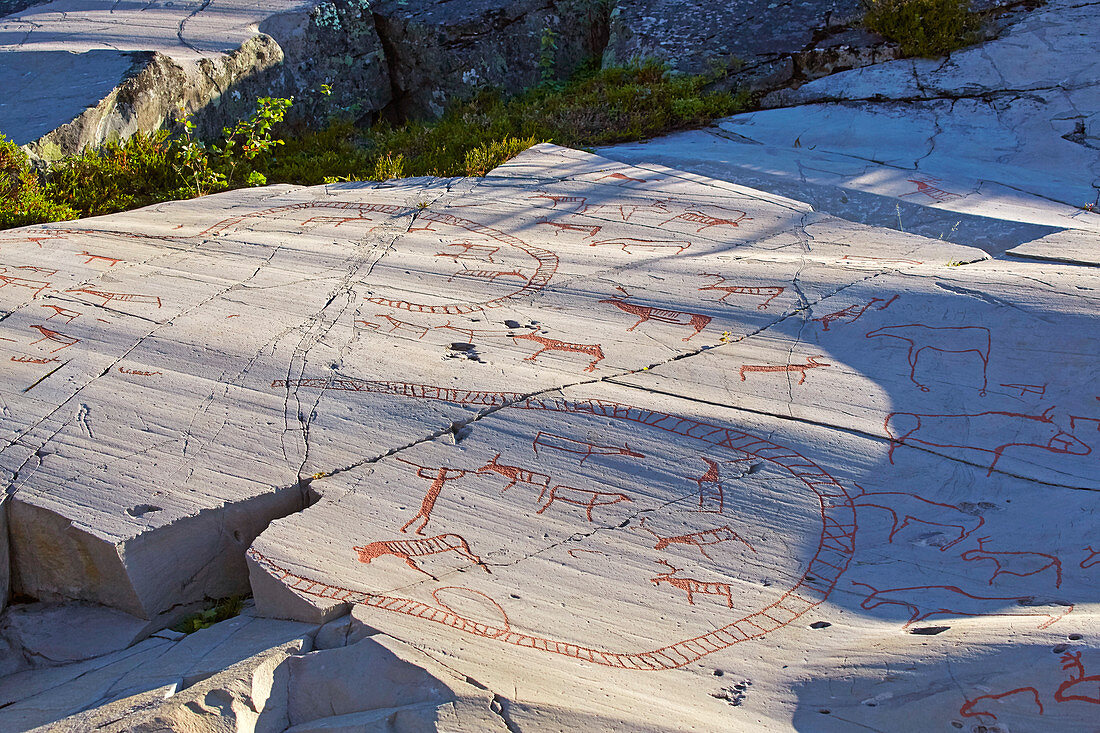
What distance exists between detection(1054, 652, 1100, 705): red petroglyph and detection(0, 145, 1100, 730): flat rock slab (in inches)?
0.5

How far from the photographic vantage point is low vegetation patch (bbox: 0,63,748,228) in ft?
18.1

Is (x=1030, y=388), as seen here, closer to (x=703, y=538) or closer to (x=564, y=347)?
(x=703, y=538)

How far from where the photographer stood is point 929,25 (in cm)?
692

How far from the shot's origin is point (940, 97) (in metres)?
6.48

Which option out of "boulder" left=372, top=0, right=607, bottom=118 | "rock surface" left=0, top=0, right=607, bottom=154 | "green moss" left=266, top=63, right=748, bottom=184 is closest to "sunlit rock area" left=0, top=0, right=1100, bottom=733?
"green moss" left=266, top=63, right=748, bottom=184

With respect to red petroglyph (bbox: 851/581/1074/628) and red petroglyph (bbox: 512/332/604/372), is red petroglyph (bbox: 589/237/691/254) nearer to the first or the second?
red petroglyph (bbox: 512/332/604/372)

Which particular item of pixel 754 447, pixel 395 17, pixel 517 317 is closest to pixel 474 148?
pixel 395 17

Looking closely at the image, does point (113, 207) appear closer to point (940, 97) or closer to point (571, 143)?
point (571, 143)

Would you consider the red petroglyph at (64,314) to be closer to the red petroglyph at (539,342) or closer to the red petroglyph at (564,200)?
the red petroglyph at (539,342)

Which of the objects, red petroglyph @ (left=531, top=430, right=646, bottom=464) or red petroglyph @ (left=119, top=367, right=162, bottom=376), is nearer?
red petroglyph @ (left=531, top=430, right=646, bottom=464)

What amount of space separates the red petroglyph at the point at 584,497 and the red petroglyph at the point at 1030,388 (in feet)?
5.00

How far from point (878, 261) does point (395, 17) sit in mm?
5125

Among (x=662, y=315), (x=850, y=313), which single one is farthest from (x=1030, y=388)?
(x=662, y=315)

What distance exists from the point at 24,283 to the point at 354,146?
3292 millimetres
